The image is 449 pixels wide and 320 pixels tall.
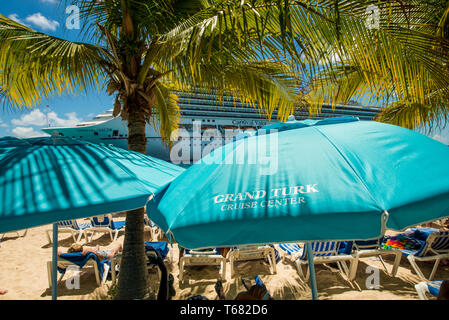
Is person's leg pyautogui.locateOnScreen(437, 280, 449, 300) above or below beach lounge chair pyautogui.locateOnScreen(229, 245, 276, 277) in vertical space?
above

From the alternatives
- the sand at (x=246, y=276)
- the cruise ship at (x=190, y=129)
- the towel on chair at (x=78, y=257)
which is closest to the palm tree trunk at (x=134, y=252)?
the sand at (x=246, y=276)

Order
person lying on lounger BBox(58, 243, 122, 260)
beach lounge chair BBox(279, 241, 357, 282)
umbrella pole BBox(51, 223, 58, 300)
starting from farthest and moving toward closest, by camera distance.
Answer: person lying on lounger BBox(58, 243, 122, 260)
beach lounge chair BBox(279, 241, 357, 282)
umbrella pole BBox(51, 223, 58, 300)

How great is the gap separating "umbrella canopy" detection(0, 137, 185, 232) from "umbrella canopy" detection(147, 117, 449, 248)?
0.41 metres

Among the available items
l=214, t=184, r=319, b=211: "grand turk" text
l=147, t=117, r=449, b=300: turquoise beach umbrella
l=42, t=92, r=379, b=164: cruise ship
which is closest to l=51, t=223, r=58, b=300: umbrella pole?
l=147, t=117, r=449, b=300: turquoise beach umbrella

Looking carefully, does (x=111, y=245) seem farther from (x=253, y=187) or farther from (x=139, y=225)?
(x=253, y=187)

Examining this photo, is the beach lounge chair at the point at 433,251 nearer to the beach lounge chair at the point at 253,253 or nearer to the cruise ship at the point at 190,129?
the beach lounge chair at the point at 253,253

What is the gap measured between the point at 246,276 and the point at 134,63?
167 inches

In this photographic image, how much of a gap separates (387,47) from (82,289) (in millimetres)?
5663

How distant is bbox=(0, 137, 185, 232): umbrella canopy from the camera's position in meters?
1.38

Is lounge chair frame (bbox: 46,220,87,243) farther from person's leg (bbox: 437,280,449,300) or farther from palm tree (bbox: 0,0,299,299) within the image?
person's leg (bbox: 437,280,449,300)

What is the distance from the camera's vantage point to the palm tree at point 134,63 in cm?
279

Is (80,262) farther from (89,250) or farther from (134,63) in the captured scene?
(134,63)

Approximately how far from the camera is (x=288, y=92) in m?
4.00
